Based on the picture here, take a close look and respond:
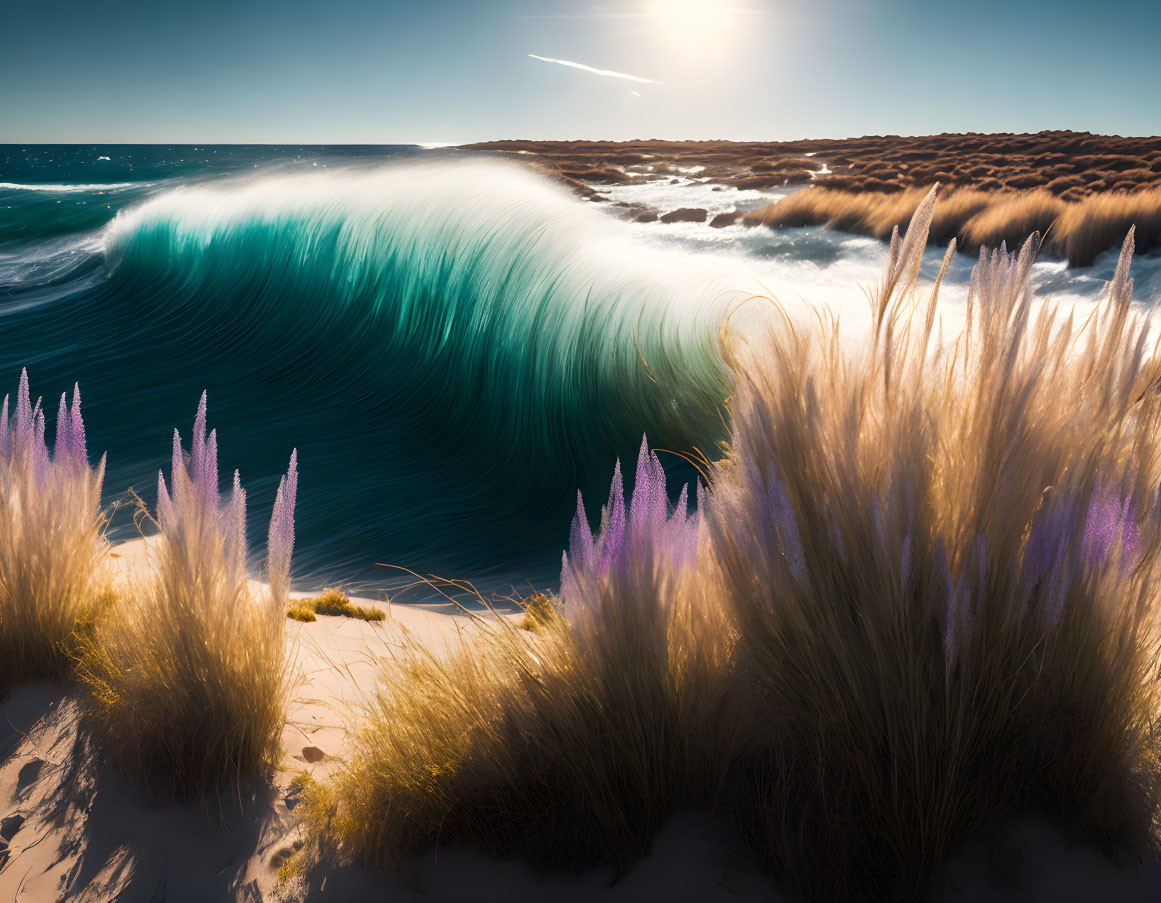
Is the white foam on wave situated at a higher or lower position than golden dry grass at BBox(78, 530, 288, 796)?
higher

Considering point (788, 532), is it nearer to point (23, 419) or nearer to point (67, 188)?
point (23, 419)

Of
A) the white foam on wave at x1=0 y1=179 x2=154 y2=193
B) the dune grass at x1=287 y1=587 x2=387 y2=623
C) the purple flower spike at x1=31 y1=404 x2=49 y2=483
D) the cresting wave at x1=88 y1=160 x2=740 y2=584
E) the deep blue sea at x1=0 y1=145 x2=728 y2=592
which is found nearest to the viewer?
the purple flower spike at x1=31 y1=404 x2=49 y2=483

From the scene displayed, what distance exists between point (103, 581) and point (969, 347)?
2654 millimetres

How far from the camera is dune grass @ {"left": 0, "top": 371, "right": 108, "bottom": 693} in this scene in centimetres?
218

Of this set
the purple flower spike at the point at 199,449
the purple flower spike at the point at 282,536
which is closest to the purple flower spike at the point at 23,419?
the purple flower spike at the point at 199,449

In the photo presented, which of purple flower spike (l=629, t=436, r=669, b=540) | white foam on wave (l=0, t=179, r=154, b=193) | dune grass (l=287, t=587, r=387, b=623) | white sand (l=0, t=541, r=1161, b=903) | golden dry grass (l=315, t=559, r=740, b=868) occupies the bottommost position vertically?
dune grass (l=287, t=587, r=387, b=623)

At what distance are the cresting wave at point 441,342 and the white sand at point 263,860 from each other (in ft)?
7.30

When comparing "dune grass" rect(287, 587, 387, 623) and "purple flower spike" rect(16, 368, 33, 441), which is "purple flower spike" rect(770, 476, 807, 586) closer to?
"dune grass" rect(287, 587, 387, 623)

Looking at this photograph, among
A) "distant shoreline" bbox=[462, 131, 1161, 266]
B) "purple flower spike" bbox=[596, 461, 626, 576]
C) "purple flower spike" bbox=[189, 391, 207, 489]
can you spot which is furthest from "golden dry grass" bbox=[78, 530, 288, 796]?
"distant shoreline" bbox=[462, 131, 1161, 266]

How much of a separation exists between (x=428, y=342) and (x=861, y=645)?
18.8 ft

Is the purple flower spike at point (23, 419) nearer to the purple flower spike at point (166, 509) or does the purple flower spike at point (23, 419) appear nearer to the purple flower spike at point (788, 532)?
the purple flower spike at point (166, 509)

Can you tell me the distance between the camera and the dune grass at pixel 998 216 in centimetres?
569

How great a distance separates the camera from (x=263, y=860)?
1562mm

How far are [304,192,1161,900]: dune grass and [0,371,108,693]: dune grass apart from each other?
1.22 meters
